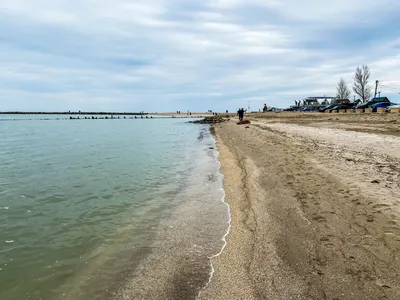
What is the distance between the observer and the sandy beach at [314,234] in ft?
14.2

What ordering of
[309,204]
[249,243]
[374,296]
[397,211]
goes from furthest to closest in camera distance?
[309,204] → [397,211] → [249,243] → [374,296]

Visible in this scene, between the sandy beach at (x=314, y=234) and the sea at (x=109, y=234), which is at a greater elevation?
the sandy beach at (x=314, y=234)

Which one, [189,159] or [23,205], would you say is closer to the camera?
[23,205]

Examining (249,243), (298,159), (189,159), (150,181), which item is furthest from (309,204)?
(189,159)

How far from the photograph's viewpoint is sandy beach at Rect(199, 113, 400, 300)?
4.34 m

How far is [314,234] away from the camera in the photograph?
5.97 meters

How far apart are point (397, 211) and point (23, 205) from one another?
33.3 feet

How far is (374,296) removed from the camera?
3.95 m

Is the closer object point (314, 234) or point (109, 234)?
→ point (314, 234)

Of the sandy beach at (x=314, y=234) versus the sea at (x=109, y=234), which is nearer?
the sandy beach at (x=314, y=234)

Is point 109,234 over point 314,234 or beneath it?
beneath

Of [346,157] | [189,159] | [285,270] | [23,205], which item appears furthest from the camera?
[189,159]

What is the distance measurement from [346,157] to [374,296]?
9.89 meters

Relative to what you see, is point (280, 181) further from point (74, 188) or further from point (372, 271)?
point (74, 188)
